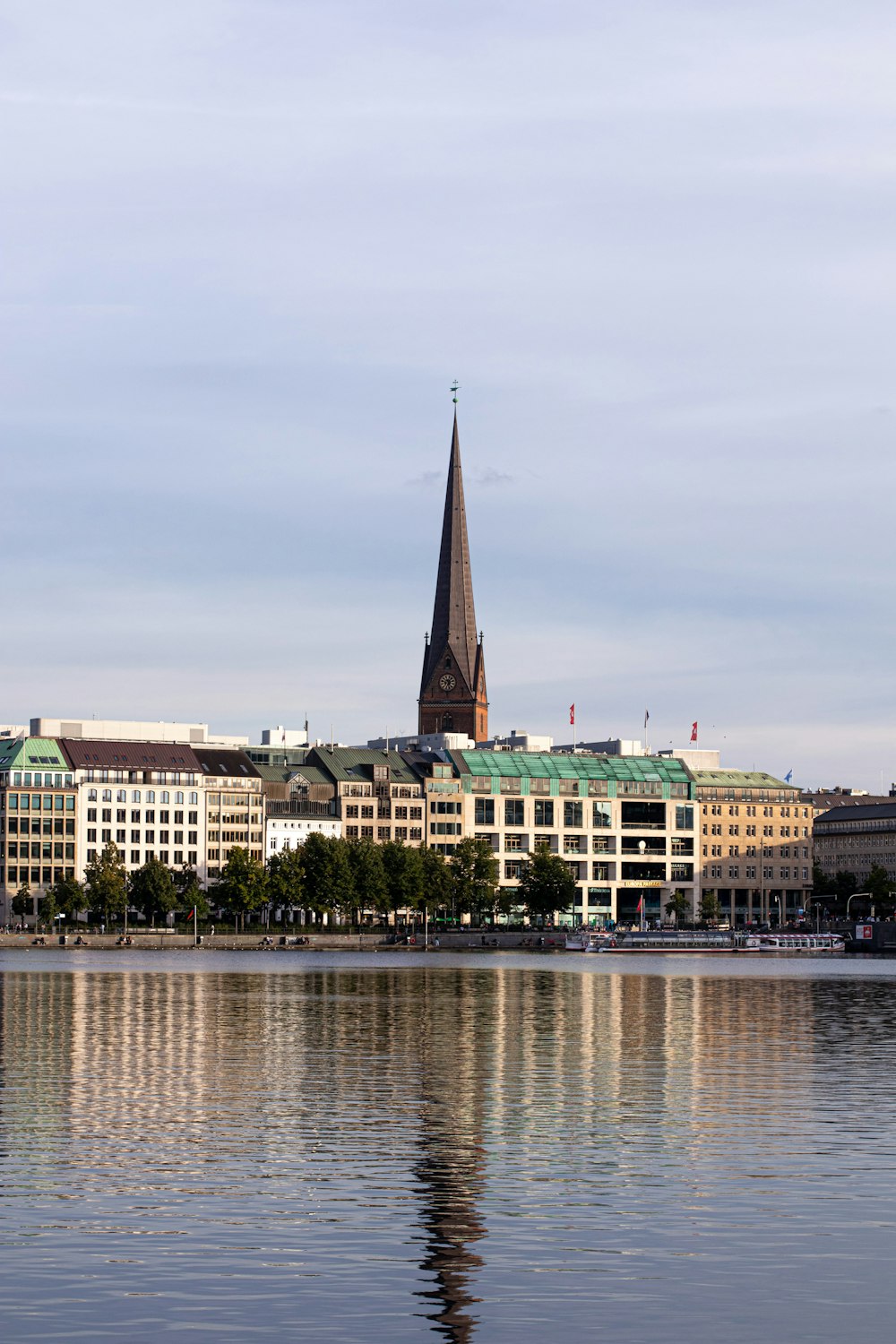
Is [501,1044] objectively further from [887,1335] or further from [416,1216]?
[887,1335]

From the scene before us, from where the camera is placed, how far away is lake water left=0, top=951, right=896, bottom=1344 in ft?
86.5

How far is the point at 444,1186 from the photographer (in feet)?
117

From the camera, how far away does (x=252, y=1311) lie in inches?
1029

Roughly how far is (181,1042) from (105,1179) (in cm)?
3410

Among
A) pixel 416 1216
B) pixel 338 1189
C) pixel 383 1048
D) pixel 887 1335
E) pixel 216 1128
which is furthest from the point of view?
pixel 383 1048

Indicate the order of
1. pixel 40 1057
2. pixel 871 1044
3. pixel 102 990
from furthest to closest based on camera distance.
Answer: pixel 102 990, pixel 871 1044, pixel 40 1057

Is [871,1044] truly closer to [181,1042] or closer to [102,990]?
[181,1042]

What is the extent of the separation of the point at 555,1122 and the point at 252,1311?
65.6 ft

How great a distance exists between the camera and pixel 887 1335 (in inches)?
987

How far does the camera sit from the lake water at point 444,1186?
26359mm

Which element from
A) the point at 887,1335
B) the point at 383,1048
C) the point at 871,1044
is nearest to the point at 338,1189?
the point at 887,1335

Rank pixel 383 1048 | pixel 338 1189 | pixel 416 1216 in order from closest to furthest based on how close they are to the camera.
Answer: pixel 416 1216, pixel 338 1189, pixel 383 1048

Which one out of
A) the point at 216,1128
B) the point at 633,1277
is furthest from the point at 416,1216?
the point at 216,1128

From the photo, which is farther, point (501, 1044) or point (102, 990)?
point (102, 990)
